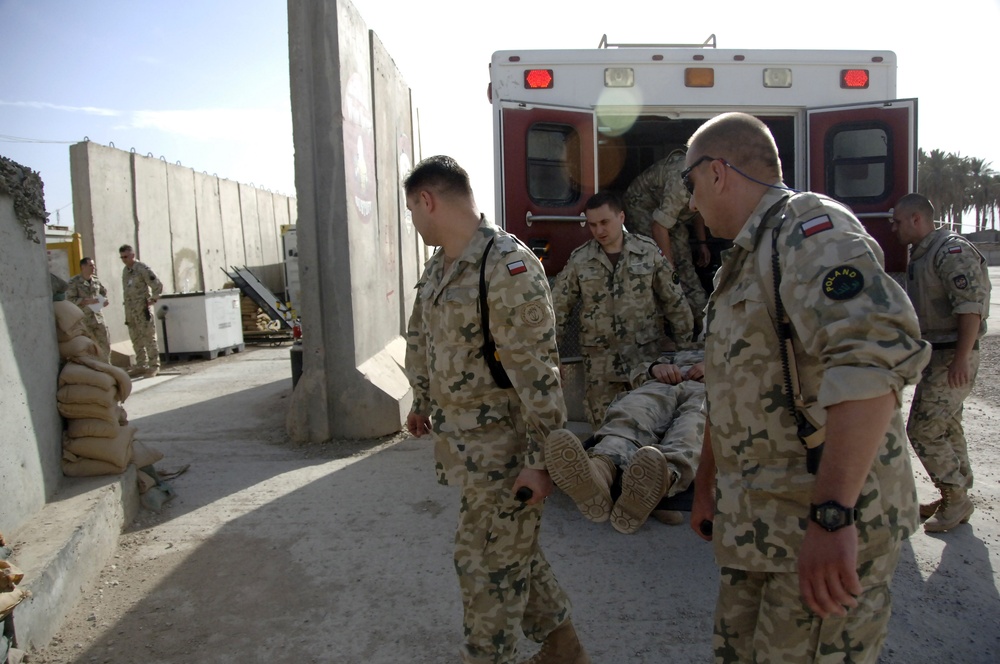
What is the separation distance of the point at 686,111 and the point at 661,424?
2.58 metres

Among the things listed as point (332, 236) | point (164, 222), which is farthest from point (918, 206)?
point (164, 222)

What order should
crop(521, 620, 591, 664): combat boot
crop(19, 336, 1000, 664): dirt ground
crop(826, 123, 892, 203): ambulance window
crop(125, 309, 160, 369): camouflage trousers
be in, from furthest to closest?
crop(125, 309, 160, 369): camouflage trousers, crop(826, 123, 892, 203): ambulance window, crop(19, 336, 1000, 664): dirt ground, crop(521, 620, 591, 664): combat boot

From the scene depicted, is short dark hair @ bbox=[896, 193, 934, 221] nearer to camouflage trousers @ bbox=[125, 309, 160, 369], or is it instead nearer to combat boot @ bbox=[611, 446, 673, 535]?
combat boot @ bbox=[611, 446, 673, 535]

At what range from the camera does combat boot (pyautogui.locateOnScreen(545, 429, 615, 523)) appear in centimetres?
222

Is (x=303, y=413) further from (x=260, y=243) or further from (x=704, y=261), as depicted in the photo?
(x=260, y=243)

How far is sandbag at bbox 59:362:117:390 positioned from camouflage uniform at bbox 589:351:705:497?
2.97 meters

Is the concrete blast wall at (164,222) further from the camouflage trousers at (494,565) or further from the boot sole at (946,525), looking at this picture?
the boot sole at (946,525)

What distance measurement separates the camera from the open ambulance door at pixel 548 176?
4.85 m

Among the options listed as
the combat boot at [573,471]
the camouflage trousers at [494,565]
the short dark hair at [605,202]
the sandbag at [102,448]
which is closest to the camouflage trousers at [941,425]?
the short dark hair at [605,202]

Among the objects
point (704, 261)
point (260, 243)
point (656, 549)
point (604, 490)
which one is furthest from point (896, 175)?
point (260, 243)

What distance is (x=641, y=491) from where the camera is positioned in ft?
8.71

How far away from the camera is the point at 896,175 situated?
4965mm

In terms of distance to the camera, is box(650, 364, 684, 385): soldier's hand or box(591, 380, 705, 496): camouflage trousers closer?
box(591, 380, 705, 496): camouflage trousers

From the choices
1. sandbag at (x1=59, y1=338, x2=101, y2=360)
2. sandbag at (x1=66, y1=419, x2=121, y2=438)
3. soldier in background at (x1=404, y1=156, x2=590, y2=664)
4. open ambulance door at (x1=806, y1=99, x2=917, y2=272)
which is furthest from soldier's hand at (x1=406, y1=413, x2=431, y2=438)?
open ambulance door at (x1=806, y1=99, x2=917, y2=272)
